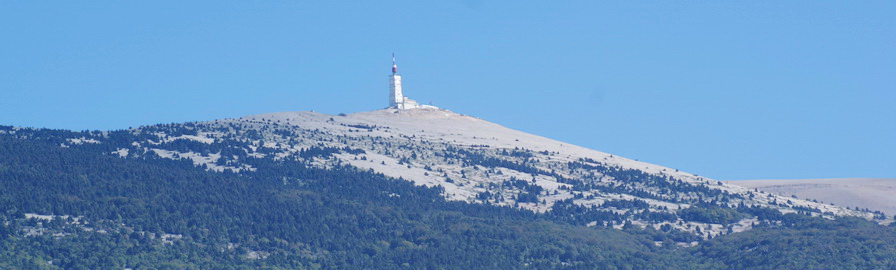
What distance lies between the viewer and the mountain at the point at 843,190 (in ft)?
561

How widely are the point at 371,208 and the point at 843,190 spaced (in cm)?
6493

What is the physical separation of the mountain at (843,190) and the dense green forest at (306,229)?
27.0 meters

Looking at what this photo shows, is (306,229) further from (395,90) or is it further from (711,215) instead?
(395,90)

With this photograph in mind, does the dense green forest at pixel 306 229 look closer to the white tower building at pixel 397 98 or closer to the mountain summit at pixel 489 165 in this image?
the mountain summit at pixel 489 165

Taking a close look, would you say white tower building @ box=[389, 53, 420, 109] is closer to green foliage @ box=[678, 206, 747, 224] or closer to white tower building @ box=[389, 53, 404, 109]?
white tower building @ box=[389, 53, 404, 109]

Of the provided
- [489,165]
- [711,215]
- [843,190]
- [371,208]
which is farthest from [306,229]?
[843,190]

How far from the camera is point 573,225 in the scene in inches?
5507

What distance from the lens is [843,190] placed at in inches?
7052

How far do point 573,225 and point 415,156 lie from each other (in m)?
27.7

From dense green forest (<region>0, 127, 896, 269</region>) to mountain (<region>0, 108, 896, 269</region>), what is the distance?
0.20m

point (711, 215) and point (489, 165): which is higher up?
point (489, 165)

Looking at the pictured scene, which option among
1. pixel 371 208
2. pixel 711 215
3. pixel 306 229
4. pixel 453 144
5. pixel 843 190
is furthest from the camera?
pixel 843 190

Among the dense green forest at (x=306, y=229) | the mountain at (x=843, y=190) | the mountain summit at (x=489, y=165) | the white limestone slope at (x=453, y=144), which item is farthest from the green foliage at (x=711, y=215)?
the mountain at (x=843, y=190)

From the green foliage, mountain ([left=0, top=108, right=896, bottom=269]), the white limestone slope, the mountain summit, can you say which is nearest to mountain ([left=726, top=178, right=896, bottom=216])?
mountain ([left=0, top=108, right=896, bottom=269])
